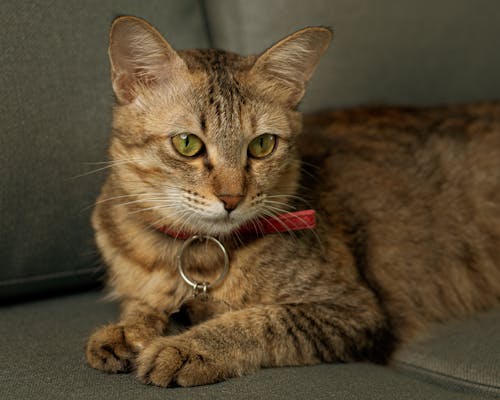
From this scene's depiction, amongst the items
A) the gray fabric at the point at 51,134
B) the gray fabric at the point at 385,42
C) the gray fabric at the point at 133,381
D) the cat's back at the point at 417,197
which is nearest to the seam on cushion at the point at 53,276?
the gray fabric at the point at 51,134

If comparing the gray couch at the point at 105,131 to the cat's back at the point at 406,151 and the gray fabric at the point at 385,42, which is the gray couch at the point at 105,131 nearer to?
the gray fabric at the point at 385,42

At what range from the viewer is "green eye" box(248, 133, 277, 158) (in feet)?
4.53

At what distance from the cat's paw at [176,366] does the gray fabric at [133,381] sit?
0.02 meters

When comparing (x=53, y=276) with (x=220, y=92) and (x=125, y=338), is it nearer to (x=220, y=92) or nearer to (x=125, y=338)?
(x=125, y=338)

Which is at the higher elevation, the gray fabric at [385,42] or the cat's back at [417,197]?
the gray fabric at [385,42]

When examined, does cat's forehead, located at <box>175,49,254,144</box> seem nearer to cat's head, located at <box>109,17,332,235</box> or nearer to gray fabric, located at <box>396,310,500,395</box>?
cat's head, located at <box>109,17,332,235</box>

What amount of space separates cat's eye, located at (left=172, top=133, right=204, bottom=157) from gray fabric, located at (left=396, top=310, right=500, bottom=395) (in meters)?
0.70

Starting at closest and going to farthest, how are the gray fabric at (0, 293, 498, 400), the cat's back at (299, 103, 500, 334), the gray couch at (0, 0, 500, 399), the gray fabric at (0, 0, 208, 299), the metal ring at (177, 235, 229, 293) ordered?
the gray fabric at (0, 293, 498, 400), the gray couch at (0, 0, 500, 399), the metal ring at (177, 235, 229, 293), the gray fabric at (0, 0, 208, 299), the cat's back at (299, 103, 500, 334)

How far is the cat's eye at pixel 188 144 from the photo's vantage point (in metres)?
1.31

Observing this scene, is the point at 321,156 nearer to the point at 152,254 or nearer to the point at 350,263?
the point at 350,263

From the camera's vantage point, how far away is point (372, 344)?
142 centimetres

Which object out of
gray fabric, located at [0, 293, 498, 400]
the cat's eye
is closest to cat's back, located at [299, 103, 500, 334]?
gray fabric, located at [0, 293, 498, 400]

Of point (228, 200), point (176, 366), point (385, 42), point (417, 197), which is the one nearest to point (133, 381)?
point (176, 366)

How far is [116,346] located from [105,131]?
0.70 m
